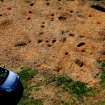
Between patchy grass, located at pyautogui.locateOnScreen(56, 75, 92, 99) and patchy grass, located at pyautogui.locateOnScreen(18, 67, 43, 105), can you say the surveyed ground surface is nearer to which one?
patchy grass, located at pyautogui.locateOnScreen(56, 75, 92, 99)

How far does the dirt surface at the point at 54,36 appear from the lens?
17.5m

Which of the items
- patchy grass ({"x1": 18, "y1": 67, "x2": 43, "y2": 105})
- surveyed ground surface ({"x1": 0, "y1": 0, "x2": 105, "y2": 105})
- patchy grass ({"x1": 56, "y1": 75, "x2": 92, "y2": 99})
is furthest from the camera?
surveyed ground surface ({"x1": 0, "y1": 0, "x2": 105, "y2": 105})

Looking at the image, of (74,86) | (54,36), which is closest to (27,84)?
(74,86)

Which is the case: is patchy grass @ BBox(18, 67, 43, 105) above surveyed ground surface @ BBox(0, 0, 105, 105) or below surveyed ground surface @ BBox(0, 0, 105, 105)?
below

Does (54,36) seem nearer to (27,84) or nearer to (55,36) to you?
(55,36)

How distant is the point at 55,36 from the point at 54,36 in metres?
0.05

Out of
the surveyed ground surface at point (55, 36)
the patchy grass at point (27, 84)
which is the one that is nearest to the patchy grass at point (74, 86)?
the surveyed ground surface at point (55, 36)

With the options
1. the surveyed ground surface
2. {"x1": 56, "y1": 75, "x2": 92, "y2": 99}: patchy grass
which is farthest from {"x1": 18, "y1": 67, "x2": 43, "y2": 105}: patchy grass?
{"x1": 56, "y1": 75, "x2": 92, "y2": 99}: patchy grass

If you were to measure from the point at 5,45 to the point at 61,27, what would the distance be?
10.1ft

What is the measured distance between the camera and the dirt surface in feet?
57.3

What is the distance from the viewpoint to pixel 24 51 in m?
18.7

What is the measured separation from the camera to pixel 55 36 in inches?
758

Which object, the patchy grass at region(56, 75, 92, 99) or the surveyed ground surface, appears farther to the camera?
the surveyed ground surface

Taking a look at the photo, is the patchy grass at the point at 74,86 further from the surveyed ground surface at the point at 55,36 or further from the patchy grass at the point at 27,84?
the patchy grass at the point at 27,84
